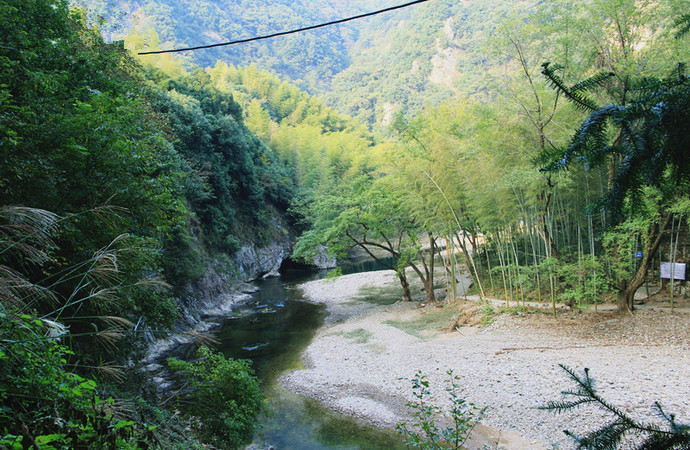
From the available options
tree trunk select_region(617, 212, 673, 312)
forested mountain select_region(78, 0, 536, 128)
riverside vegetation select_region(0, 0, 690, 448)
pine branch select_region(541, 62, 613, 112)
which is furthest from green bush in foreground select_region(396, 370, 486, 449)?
forested mountain select_region(78, 0, 536, 128)

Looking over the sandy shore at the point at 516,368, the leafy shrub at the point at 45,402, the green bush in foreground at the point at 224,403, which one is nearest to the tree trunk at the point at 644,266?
the sandy shore at the point at 516,368

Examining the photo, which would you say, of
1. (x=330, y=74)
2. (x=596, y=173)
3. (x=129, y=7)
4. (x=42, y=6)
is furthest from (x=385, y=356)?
(x=330, y=74)

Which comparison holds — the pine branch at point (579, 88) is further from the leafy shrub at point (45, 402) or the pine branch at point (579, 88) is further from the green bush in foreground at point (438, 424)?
the leafy shrub at point (45, 402)

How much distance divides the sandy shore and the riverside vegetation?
1.03 meters

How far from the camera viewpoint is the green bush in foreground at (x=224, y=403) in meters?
4.86

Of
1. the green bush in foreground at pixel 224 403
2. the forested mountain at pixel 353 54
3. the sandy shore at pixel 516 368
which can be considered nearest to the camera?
the green bush in foreground at pixel 224 403

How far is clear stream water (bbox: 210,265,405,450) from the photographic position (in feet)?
18.5

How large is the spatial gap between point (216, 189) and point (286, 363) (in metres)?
12.4

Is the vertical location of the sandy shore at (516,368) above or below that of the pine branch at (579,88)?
below

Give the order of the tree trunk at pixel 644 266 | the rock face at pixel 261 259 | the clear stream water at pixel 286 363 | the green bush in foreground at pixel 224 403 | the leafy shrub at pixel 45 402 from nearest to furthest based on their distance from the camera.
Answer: the leafy shrub at pixel 45 402, the green bush in foreground at pixel 224 403, the clear stream water at pixel 286 363, the tree trunk at pixel 644 266, the rock face at pixel 261 259

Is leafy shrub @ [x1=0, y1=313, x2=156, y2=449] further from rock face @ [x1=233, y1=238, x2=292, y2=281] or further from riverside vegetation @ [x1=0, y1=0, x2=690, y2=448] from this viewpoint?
rock face @ [x1=233, y1=238, x2=292, y2=281]

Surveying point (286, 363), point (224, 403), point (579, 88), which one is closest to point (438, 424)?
point (224, 403)

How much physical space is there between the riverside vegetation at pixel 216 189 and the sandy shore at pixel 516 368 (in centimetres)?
103

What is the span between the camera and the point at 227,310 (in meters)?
15.0
